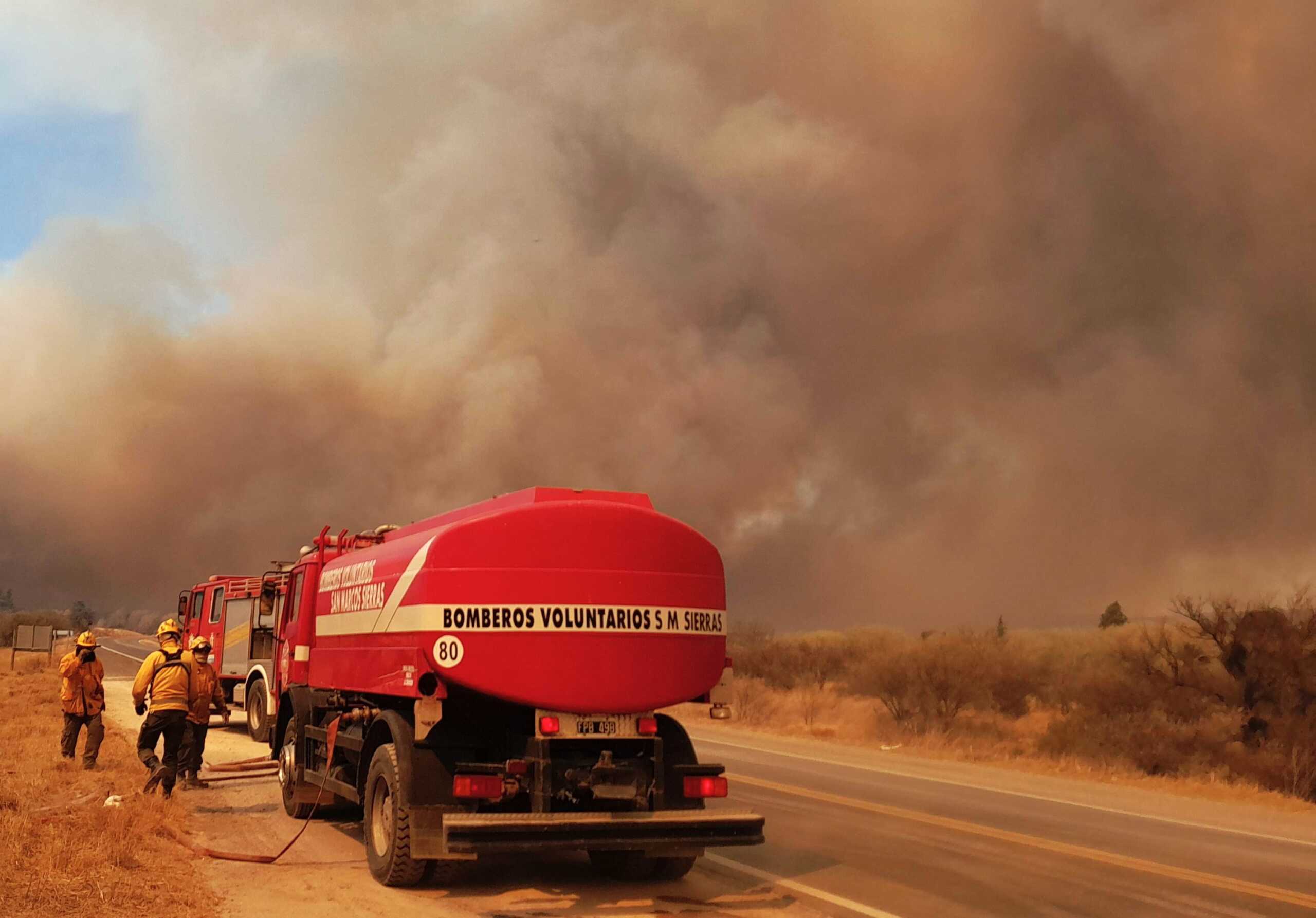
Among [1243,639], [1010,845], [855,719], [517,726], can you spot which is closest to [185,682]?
[517,726]

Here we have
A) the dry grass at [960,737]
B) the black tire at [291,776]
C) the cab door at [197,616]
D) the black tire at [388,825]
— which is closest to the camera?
the black tire at [388,825]

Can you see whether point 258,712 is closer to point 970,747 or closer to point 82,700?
point 82,700

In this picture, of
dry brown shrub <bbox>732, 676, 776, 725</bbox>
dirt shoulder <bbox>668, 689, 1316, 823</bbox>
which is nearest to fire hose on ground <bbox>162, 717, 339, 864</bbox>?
dirt shoulder <bbox>668, 689, 1316, 823</bbox>

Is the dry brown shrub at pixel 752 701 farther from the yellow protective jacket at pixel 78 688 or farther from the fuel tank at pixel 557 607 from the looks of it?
the fuel tank at pixel 557 607

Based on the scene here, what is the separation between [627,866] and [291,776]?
4.58 meters

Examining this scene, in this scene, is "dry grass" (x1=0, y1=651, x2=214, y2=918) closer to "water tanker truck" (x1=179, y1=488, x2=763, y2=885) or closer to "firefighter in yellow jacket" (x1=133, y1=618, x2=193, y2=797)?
"firefighter in yellow jacket" (x1=133, y1=618, x2=193, y2=797)

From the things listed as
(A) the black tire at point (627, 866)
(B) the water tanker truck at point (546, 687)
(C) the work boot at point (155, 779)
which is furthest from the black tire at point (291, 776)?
(A) the black tire at point (627, 866)

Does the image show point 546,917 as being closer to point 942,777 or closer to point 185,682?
point 185,682

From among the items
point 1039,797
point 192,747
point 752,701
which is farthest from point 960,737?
point 192,747

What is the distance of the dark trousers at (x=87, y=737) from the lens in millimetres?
15234

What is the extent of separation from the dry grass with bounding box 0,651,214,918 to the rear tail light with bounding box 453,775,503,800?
1.81 metres

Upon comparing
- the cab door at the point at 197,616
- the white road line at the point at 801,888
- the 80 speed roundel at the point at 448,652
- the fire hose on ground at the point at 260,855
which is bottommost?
the white road line at the point at 801,888

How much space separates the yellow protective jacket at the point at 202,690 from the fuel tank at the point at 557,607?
4.22m

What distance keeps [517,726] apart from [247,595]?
588 inches
